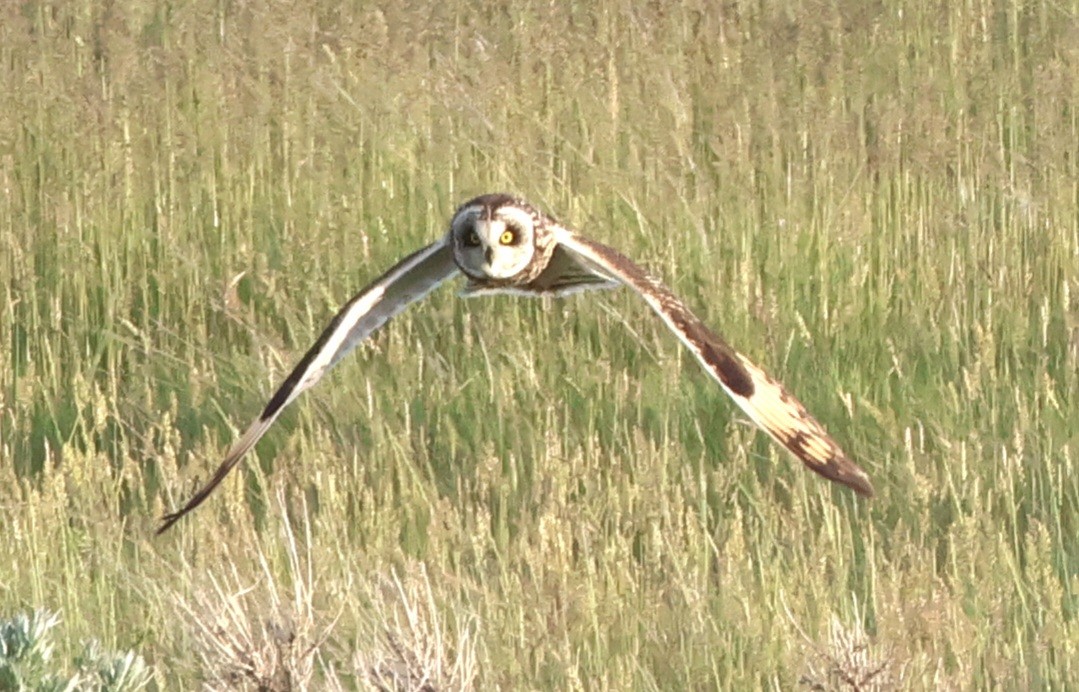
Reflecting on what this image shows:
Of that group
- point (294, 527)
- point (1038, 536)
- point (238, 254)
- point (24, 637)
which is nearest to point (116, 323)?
point (238, 254)

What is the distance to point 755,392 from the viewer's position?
396 cm

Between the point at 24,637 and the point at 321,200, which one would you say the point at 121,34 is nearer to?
the point at 321,200

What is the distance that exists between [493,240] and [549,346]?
143 centimetres

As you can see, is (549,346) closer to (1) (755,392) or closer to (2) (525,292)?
(2) (525,292)

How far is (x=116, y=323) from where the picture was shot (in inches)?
259

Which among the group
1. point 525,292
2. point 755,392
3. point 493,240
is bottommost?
point 755,392

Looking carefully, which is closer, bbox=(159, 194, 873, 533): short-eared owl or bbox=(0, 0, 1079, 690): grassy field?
bbox=(159, 194, 873, 533): short-eared owl

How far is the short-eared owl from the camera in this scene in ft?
12.9

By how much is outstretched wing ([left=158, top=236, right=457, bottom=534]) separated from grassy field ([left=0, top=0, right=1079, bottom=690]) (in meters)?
0.21

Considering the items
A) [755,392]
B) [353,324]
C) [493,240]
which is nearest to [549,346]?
[493,240]

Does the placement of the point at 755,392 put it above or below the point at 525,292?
below

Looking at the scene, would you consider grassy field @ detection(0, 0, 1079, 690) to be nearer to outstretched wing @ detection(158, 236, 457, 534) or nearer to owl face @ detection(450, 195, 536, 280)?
outstretched wing @ detection(158, 236, 457, 534)

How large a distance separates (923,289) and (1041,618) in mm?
1645

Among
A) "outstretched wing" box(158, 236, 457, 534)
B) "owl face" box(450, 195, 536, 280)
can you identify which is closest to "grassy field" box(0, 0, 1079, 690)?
"outstretched wing" box(158, 236, 457, 534)
